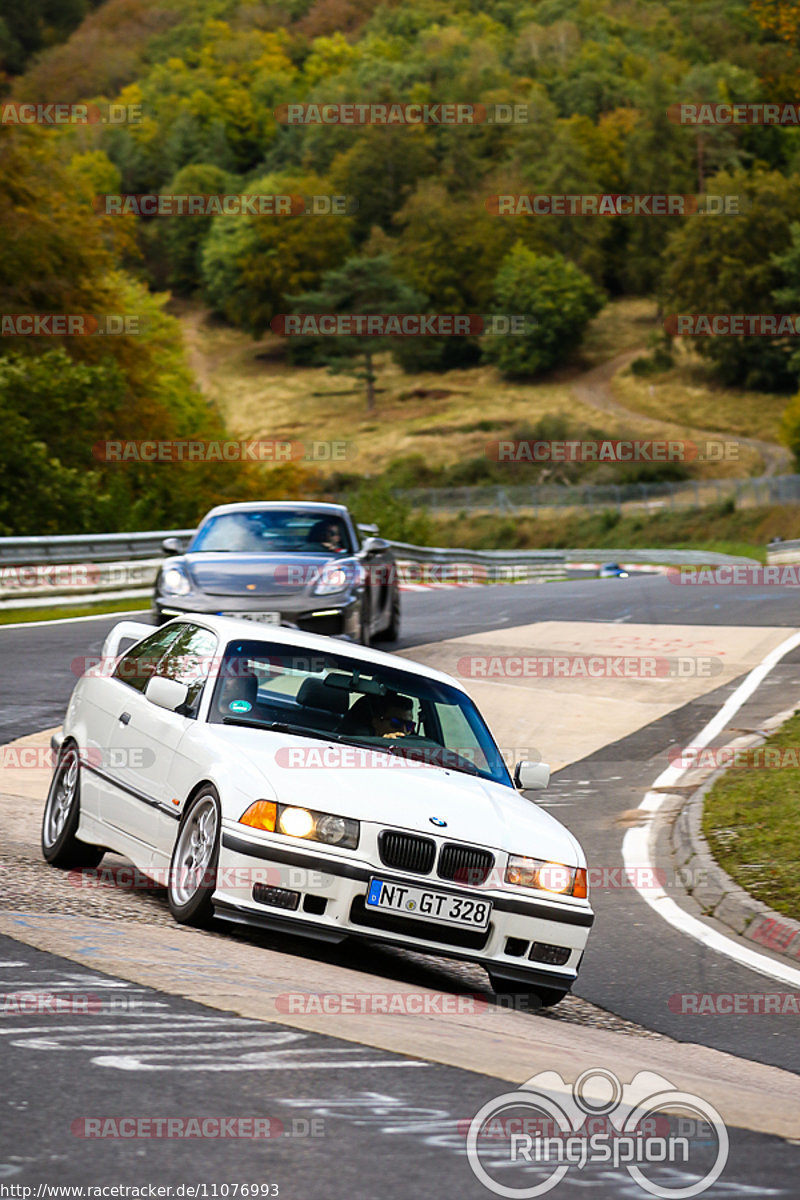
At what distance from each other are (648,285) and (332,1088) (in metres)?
144

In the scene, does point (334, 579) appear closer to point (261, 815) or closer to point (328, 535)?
point (328, 535)

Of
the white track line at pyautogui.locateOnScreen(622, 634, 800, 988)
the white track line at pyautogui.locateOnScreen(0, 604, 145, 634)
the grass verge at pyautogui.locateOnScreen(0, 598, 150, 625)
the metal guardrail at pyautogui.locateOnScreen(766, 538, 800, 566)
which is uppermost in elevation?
the white track line at pyautogui.locateOnScreen(622, 634, 800, 988)

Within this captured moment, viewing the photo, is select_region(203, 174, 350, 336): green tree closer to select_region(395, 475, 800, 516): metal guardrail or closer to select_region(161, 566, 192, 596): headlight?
select_region(395, 475, 800, 516): metal guardrail

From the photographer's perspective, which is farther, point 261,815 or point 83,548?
point 83,548

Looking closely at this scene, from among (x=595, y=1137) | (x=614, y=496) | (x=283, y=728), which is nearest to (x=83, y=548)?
(x=283, y=728)

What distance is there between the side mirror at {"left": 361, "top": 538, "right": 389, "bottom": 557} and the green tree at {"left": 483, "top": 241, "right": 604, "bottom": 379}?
11127 centimetres

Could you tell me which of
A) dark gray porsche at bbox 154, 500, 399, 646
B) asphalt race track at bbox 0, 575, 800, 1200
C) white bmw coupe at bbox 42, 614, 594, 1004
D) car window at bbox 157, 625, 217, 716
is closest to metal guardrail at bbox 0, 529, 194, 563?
dark gray porsche at bbox 154, 500, 399, 646

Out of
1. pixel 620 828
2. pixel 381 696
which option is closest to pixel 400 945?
pixel 381 696

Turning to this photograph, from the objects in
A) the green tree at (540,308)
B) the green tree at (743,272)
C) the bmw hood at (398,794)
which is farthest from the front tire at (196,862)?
the green tree at (540,308)

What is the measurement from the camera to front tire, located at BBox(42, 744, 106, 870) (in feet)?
27.5

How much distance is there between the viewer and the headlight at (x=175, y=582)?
48.6 feet

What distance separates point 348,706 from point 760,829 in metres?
4.04

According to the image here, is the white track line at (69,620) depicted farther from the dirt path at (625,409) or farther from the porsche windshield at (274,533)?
the dirt path at (625,409)

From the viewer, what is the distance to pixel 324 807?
6672 millimetres
